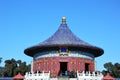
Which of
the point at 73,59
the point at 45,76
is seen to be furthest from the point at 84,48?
the point at 45,76

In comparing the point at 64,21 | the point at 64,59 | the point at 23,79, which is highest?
the point at 64,21

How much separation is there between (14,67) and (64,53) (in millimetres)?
28271

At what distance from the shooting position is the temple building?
36156mm

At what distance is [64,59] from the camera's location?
36.2 meters

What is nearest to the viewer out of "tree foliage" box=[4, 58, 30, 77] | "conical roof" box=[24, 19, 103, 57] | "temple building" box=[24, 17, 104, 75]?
"conical roof" box=[24, 19, 103, 57]

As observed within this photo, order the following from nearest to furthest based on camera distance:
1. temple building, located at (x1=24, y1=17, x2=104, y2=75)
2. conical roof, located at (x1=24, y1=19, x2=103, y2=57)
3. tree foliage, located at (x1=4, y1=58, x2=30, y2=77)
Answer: conical roof, located at (x1=24, y1=19, x2=103, y2=57), temple building, located at (x1=24, y1=17, x2=104, y2=75), tree foliage, located at (x1=4, y1=58, x2=30, y2=77)

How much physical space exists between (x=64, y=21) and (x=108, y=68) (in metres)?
30.7

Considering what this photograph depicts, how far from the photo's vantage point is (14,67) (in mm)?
62094

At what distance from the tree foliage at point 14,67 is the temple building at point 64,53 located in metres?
20.6

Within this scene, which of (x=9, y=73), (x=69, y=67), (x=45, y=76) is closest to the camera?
(x=45, y=76)

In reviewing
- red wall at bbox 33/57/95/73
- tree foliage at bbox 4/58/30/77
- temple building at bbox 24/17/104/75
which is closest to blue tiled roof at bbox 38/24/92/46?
temple building at bbox 24/17/104/75

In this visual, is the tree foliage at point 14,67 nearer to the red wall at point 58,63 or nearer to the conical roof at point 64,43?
the conical roof at point 64,43

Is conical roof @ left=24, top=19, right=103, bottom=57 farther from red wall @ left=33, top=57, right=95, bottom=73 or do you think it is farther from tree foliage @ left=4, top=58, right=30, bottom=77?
tree foliage @ left=4, top=58, right=30, bottom=77

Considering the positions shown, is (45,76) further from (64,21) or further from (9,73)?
(9,73)
